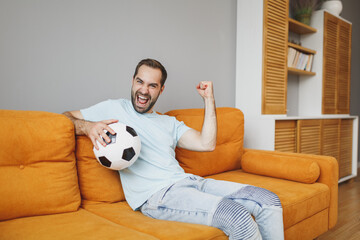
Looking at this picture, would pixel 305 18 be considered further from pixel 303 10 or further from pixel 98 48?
pixel 98 48

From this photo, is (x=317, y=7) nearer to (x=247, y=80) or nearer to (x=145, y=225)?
(x=247, y=80)

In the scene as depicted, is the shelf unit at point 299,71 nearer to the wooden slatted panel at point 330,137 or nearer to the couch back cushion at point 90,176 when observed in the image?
the wooden slatted panel at point 330,137

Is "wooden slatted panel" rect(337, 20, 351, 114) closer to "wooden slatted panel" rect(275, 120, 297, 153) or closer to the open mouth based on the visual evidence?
"wooden slatted panel" rect(275, 120, 297, 153)

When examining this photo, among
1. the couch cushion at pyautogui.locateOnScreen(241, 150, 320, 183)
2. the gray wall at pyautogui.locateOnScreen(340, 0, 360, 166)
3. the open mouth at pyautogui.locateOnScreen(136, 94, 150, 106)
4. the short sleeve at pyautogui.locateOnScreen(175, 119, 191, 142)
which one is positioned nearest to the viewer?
the open mouth at pyautogui.locateOnScreen(136, 94, 150, 106)

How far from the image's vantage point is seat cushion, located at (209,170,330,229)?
1.64 meters

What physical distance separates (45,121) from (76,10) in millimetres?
871

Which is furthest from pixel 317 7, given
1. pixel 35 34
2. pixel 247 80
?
pixel 35 34

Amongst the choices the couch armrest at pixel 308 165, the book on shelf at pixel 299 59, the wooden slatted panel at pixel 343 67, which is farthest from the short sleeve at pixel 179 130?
the wooden slatted panel at pixel 343 67

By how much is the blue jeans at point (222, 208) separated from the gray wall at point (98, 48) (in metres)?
0.96

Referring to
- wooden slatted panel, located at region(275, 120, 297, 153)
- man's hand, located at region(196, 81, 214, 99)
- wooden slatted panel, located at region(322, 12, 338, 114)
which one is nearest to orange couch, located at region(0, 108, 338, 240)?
man's hand, located at region(196, 81, 214, 99)

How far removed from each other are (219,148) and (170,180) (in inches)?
33.8

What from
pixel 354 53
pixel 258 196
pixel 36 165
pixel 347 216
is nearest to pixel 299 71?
pixel 347 216

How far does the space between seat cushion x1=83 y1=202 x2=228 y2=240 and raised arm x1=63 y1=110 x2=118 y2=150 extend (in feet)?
1.14

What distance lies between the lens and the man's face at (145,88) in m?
1.64
